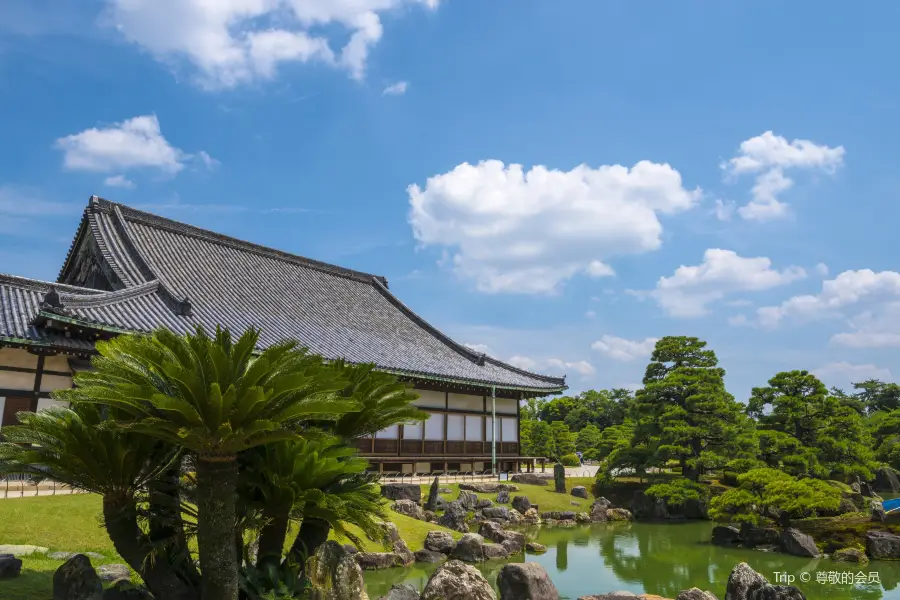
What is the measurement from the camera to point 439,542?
17609 millimetres

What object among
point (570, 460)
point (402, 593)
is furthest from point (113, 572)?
point (570, 460)

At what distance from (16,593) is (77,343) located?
34.6 feet

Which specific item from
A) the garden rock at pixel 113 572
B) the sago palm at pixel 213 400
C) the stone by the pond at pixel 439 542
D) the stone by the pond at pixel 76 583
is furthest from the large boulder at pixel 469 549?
the stone by the pond at pixel 76 583

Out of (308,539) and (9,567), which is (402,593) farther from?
(9,567)

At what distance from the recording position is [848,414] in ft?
103

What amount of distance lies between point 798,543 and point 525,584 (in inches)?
487

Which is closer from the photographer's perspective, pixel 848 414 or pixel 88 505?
pixel 88 505

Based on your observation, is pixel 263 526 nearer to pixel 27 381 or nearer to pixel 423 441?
pixel 27 381

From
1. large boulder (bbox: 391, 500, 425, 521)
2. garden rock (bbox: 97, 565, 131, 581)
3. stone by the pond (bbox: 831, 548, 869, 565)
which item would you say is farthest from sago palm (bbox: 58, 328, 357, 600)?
stone by the pond (bbox: 831, 548, 869, 565)

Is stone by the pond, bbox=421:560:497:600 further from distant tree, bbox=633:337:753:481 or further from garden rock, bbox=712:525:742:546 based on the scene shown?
distant tree, bbox=633:337:753:481

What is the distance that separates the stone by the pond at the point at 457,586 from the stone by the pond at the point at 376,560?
489 centimetres

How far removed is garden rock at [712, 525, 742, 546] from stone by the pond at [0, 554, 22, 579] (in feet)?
66.9

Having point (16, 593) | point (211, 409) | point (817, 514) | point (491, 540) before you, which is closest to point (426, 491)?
point (491, 540)

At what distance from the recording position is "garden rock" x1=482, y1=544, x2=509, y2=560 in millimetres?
17503
